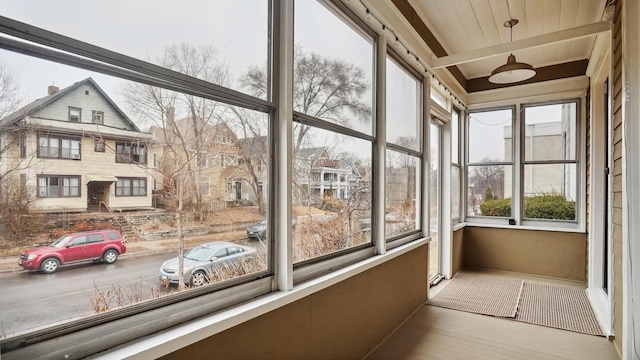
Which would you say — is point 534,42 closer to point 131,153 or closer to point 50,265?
point 131,153

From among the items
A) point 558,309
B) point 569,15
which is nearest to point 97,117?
point 569,15

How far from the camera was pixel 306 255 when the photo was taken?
1982 mm

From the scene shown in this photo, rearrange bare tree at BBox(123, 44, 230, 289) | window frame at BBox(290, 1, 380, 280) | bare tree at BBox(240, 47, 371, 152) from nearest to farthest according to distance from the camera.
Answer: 1. bare tree at BBox(123, 44, 230, 289)
2. bare tree at BBox(240, 47, 371, 152)
3. window frame at BBox(290, 1, 380, 280)

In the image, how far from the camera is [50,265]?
98 centimetres

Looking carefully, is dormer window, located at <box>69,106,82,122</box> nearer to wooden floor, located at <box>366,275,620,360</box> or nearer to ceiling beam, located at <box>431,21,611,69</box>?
wooden floor, located at <box>366,275,620,360</box>

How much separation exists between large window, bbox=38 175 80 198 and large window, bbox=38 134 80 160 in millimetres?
63

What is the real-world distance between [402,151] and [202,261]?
225cm

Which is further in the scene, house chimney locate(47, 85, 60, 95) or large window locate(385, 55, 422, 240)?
large window locate(385, 55, 422, 240)

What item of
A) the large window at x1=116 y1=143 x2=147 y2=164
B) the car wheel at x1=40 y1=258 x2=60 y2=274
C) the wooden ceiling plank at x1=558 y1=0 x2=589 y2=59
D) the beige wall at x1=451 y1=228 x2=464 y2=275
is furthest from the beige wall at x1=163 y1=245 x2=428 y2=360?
the wooden ceiling plank at x1=558 y1=0 x2=589 y2=59

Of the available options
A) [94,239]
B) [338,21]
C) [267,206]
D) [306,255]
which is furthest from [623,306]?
[94,239]

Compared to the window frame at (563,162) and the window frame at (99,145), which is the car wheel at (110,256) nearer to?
the window frame at (99,145)

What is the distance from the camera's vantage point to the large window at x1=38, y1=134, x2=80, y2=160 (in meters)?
0.95

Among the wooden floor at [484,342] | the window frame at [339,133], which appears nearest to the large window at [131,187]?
the window frame at [339,133]

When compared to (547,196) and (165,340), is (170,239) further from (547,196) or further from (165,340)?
(547,196)
